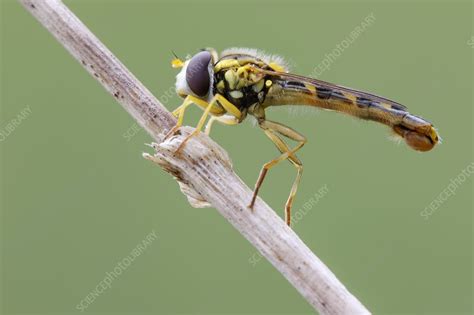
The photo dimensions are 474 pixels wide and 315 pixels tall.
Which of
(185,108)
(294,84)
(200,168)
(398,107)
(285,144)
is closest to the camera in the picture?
(200,168)

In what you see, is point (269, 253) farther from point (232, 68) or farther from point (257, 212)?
point (232, 68)

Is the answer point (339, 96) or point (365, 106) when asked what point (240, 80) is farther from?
point (365, 106)

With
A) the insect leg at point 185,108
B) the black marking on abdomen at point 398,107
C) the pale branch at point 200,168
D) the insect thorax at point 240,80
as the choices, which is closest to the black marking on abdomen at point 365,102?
the black marking on abdomen at point 398,107

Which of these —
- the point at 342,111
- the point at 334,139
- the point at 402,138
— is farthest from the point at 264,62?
the point at 334,139

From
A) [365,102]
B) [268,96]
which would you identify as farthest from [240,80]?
[365,102]

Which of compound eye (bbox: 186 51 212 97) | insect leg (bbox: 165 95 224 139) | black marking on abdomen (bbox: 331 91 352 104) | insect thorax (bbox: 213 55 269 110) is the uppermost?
black marking on abdomen (bbox: 331 91 352 104)

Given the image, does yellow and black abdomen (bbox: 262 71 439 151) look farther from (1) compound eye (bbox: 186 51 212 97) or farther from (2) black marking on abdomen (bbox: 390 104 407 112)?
(1) compound eye (bbox: 186 51 212 97)

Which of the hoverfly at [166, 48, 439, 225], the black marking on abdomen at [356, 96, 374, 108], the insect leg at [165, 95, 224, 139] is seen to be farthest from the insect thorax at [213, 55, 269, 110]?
the black marking on abdomen at [356, 96, 374, 108]
